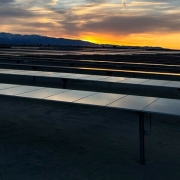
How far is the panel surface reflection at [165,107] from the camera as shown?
7841 millimetres

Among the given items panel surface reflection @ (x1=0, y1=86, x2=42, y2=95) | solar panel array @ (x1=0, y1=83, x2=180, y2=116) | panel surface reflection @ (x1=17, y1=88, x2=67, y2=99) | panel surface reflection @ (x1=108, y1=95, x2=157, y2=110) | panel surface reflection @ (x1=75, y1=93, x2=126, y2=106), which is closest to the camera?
solar panel array @ (x1=0, y1=83, x2=180, y2=116)

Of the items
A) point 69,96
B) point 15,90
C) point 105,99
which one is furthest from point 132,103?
point 15,90

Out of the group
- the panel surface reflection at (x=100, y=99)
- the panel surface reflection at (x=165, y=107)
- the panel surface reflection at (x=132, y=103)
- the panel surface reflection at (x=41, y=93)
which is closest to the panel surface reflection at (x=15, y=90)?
the panel surface reflection at (x=41, y=93)

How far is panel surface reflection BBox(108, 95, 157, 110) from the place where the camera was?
27.6 feet

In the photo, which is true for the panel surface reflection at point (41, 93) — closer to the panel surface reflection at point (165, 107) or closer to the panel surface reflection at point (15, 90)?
the panel surface reflection at point (15, 90)

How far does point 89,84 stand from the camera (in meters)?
23.1

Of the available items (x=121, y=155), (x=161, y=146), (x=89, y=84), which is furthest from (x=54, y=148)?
(x=89, y=84)

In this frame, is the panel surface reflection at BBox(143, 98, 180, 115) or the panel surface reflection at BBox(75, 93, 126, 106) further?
the panel surface reflection at BBox(75, 93, 126, 106)

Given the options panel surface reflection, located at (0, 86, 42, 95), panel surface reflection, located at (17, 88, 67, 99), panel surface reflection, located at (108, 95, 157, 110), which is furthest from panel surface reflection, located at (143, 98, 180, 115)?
panel surface reflection, located at (0, 86, 42, 95)

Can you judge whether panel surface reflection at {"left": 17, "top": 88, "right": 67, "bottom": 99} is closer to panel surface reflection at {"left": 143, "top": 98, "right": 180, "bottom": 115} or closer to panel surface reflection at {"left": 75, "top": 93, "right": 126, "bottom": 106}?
panel surface reflection at {"left": 75, "top": 93, "right": 126, "bottom": 106}

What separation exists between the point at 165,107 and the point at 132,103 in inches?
41.7

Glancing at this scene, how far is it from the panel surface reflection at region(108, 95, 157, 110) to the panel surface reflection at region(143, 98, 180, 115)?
24 cm

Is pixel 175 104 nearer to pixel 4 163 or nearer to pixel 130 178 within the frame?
pixel 130 178

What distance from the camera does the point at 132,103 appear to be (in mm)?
8906
